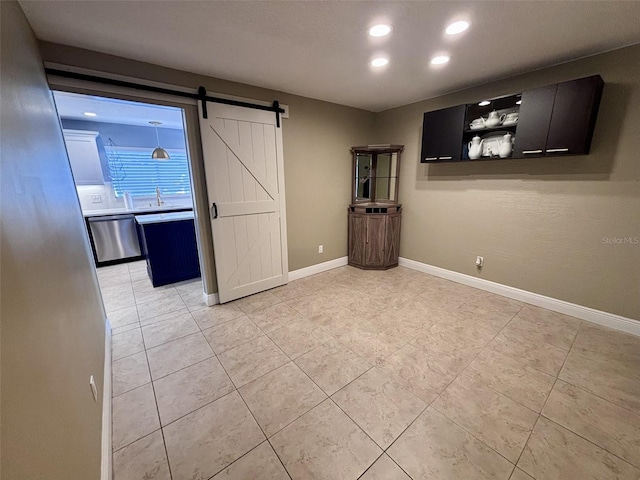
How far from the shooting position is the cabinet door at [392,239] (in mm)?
3965

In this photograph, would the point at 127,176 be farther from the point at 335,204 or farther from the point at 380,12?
the point at 380,12

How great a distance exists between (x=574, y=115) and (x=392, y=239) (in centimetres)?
236

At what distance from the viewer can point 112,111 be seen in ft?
12.7

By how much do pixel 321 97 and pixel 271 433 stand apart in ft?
11.9

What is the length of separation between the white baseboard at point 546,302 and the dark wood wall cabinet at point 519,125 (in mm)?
1522

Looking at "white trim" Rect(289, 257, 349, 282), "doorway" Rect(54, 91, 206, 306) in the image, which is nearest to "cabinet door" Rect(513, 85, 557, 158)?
"white trim" Rect(289, 257, 349, 282)

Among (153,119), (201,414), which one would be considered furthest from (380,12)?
(153,119)

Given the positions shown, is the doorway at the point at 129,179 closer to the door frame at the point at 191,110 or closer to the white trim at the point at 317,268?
the door frame at the point at 191,110

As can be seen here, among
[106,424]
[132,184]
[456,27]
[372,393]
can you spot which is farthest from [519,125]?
[132,184]

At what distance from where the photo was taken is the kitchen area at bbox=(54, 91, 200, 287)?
3594 millimetres

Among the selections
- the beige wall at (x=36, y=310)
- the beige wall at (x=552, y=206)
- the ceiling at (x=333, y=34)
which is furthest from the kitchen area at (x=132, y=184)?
the beige wall at (x=552, y=206)

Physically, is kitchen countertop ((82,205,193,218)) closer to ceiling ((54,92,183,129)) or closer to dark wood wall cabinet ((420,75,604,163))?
ceiling ((54,92,183,129))

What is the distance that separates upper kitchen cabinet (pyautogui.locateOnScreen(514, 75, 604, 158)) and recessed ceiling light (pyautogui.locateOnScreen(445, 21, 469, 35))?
1171 mm

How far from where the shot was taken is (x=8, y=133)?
0.91 meters
